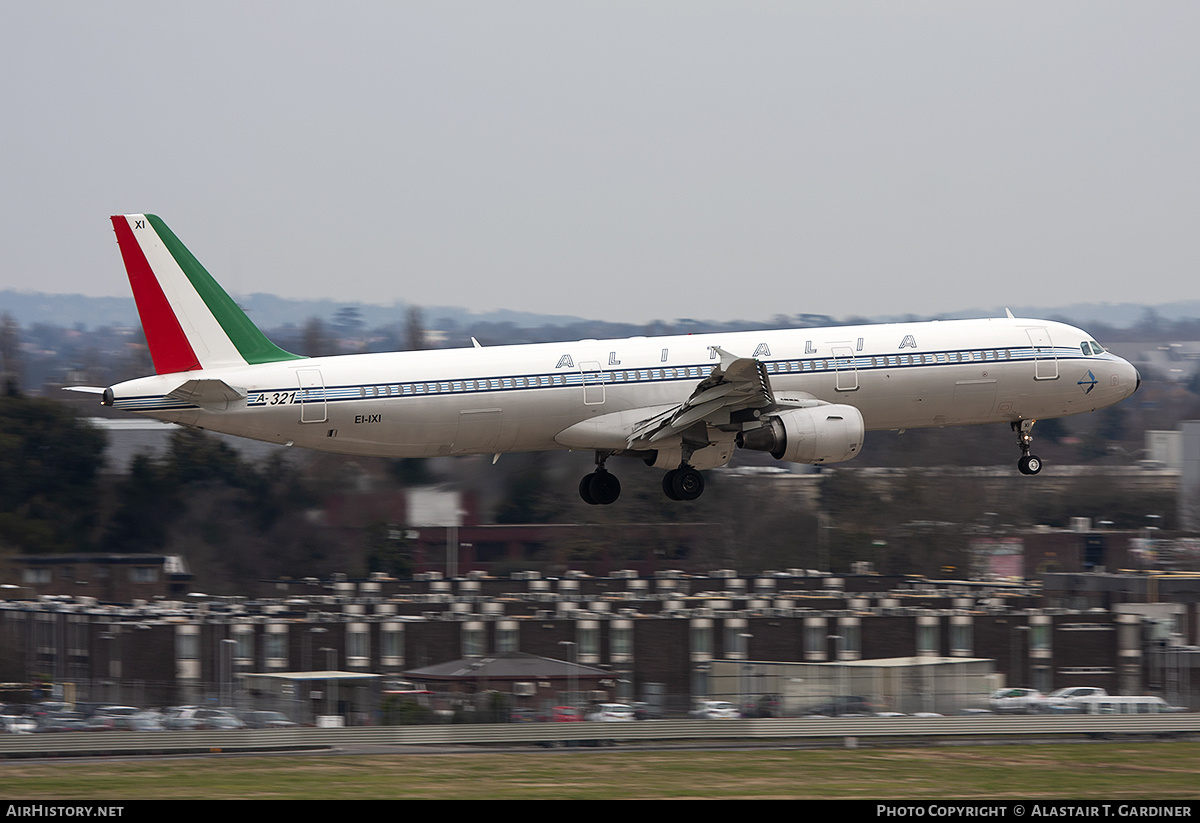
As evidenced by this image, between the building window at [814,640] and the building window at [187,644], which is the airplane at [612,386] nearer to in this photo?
the building window at [814,640]

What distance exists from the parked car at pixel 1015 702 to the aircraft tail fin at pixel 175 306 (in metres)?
30.0

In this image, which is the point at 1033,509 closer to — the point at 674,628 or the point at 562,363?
the point at 674,628

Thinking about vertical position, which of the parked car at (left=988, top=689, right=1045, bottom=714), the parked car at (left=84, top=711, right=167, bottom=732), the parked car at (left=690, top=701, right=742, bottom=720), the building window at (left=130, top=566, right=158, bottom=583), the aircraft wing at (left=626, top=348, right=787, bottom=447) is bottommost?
the parked car at (left=988, top=689, right=1045, bottom=714)

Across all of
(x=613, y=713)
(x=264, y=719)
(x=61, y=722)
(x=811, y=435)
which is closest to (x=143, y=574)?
(x=61, y=722)

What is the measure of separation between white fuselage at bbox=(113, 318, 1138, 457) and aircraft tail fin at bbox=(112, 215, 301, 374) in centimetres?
58

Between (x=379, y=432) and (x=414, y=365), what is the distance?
6.46ft

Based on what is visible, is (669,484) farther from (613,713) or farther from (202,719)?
(202,719)

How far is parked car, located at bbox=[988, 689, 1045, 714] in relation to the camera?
5238 cm

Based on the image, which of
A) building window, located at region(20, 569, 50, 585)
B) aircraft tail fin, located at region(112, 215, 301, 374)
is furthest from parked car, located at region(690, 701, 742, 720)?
building window, located at region(20, 569, 50, 585)

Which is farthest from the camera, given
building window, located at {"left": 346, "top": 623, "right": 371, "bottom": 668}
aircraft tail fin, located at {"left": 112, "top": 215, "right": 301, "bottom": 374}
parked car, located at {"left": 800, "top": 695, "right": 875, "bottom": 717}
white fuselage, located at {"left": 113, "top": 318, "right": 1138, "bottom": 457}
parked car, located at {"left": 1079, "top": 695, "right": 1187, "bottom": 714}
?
building window, located at {"left": 346, "top": 623, "right": 371, "bottom": 668}

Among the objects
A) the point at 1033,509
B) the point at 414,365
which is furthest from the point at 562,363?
the point at 1033,509

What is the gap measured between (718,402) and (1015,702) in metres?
22.4

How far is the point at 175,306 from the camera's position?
1492 inches

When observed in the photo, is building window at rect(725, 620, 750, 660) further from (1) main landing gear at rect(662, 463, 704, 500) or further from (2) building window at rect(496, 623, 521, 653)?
(1) main landing gear at rect(662, 463, 704, 500)
